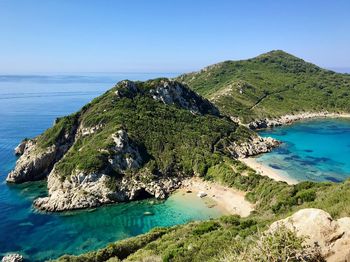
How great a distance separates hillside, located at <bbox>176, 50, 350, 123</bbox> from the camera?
142 meters

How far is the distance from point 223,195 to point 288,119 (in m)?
89.4

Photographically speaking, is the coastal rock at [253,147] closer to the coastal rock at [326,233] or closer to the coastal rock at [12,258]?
the coastal rock at [12,258]

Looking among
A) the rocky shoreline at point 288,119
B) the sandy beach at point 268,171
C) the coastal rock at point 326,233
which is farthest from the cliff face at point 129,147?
the coastal rock at point 326,233

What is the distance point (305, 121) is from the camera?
138500mm

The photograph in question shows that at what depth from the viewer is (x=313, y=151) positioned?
Result: 3595 inches

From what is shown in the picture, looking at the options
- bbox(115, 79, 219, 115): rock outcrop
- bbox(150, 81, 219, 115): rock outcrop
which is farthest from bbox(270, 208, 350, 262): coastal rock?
bbox(150, 81, 219, 115): rock outcrop

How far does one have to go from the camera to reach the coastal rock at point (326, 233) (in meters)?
12.7

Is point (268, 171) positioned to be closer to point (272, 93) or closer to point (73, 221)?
point (73, 221)

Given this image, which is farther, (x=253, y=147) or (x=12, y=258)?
(x=253, y=147)

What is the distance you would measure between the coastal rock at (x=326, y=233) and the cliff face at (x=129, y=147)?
47.3 meters

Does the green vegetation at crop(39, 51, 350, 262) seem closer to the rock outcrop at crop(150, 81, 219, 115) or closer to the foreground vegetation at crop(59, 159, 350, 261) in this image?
the foreground vegetation at crop(59, 159, 350, 261)

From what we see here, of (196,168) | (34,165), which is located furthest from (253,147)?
(34,165)

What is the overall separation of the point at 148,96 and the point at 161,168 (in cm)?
3117

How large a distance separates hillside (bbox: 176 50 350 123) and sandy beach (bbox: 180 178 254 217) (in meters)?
67.0
